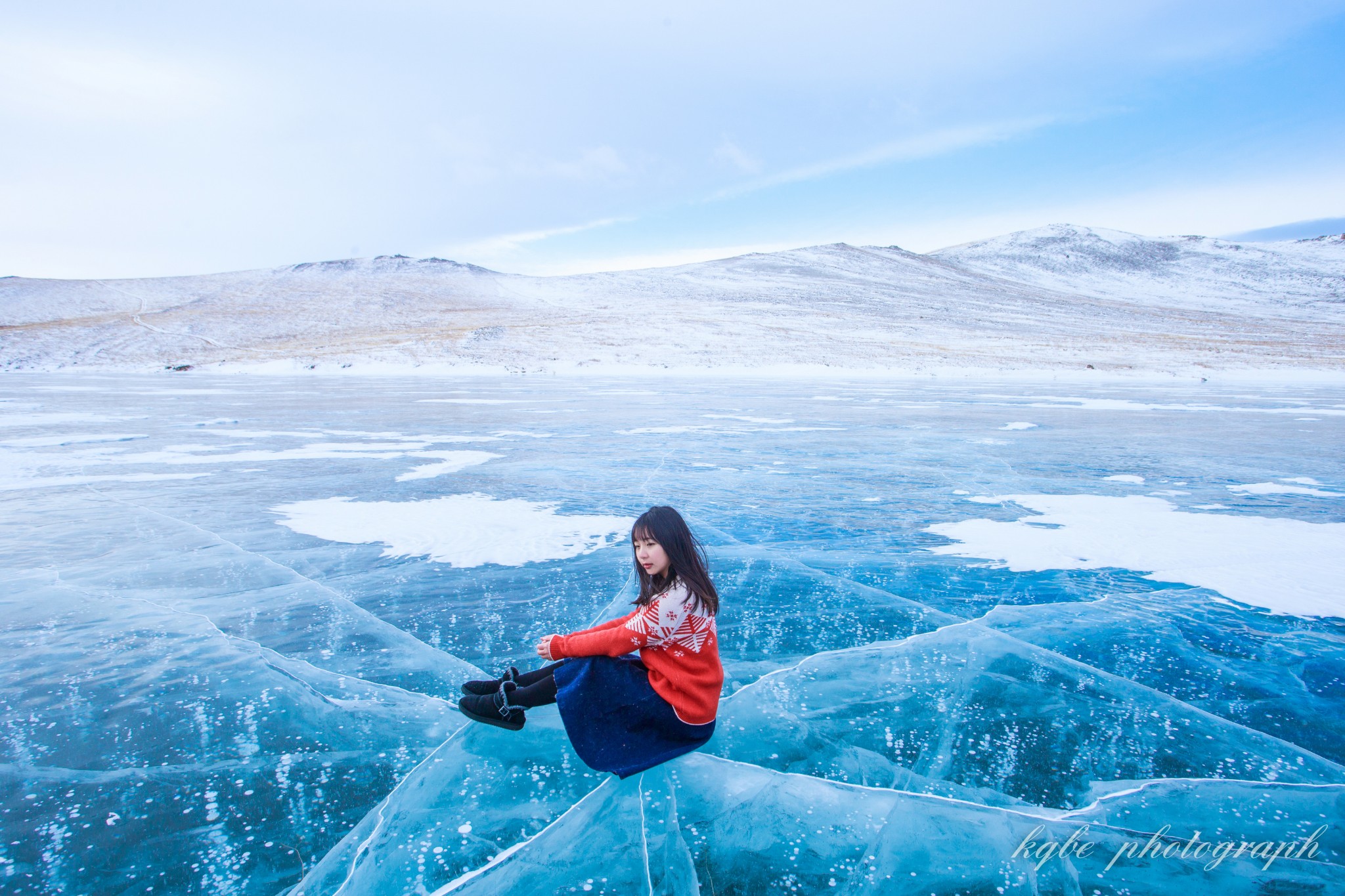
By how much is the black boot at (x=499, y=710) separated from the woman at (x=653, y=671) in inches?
9.5

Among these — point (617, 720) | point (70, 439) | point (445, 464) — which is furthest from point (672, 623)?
point (70, 439)

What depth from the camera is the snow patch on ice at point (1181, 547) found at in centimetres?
413

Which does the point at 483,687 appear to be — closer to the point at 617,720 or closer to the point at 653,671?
the point at 617,720

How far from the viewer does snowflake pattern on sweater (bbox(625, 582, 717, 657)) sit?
8.20 feet

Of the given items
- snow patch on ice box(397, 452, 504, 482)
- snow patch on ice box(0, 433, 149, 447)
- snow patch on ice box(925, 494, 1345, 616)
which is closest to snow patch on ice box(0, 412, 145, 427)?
snow patch on ice box(0, 433, 149, 447)

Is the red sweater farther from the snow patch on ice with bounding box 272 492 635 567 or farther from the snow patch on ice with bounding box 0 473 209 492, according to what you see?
the snow patch on ice with bounding box 0 473 209 492

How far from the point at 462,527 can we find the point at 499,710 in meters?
2.94

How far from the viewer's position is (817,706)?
9.51 feet

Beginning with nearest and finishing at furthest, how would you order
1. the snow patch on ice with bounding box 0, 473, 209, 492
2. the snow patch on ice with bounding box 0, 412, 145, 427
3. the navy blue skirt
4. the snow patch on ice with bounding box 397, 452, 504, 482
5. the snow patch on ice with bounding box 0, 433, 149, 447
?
the navy blue skirt
the snow patch on ice with bounding box 0, 473, 209, 492
the snow patch on ice with bounding box 397, 452, 504, 482
the snow patch on ice with bounding box 0, 433, 149, 447
the snow patch on ice with bounding box 0, 412, 145, 427

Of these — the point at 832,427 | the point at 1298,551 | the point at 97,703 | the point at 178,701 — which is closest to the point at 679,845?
the point at 178,701

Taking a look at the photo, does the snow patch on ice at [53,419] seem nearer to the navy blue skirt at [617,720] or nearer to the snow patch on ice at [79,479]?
the snow patch on ice at [79,479]

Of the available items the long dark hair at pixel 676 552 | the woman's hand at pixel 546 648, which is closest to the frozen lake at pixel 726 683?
the woman's hand at pixel 546 648

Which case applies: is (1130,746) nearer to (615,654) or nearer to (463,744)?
(615,654)

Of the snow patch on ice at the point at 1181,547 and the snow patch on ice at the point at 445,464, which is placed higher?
the snow patch on ice at the point at 445,464
